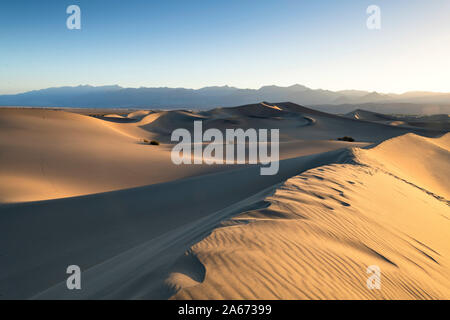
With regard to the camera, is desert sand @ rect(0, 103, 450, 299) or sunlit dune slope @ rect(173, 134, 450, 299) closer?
sunlit dune slope @ rect(173, 134, 450, 299)

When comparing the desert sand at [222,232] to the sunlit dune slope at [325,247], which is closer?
the sunlit dune slope at [325,247]

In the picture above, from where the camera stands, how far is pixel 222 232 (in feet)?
9.68

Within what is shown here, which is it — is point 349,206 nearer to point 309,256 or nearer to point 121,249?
point 309,256

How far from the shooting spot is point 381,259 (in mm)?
3131

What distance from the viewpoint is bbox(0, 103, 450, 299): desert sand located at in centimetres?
229

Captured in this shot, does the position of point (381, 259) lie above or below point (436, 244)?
above

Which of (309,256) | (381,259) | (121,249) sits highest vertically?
(309,256)

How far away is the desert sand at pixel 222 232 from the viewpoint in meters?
2.29

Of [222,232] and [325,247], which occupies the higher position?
[222,232]

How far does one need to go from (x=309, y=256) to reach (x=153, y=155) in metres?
12.2
